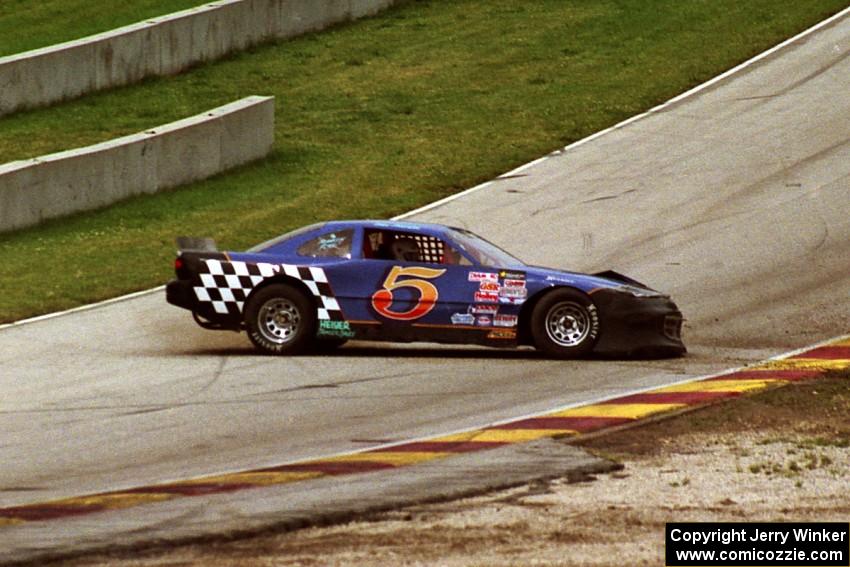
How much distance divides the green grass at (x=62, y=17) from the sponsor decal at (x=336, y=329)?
16.5m

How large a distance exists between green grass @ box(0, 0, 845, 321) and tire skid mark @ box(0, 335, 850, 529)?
7.08m

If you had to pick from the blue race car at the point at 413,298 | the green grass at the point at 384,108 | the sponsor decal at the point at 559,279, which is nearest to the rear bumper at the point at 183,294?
the blue race car at the point at 413,298

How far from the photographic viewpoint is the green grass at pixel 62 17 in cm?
2998

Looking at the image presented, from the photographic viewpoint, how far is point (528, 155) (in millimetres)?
23797

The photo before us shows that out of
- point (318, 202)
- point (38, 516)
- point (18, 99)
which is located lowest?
point (38, 516)

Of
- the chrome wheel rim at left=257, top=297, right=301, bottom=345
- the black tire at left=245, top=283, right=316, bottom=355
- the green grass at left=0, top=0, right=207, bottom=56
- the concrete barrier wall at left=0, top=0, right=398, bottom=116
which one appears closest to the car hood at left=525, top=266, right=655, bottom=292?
the black tire at left=245, top=283, right=316, bottom=355

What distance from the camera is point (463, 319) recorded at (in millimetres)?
14242

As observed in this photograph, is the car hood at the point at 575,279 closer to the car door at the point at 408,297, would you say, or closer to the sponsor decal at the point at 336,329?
the car door at the point at 408,297

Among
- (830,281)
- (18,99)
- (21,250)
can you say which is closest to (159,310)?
(21,250)

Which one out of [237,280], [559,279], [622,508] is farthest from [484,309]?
[622,508]

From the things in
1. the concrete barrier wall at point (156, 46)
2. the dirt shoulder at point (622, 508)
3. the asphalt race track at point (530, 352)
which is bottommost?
the dirt shoulder at point (622, 508)

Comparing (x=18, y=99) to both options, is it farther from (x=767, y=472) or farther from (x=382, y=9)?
(x=767, y=472)

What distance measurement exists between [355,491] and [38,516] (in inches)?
69.9

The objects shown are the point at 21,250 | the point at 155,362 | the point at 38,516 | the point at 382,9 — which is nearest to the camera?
the point at 38,516
